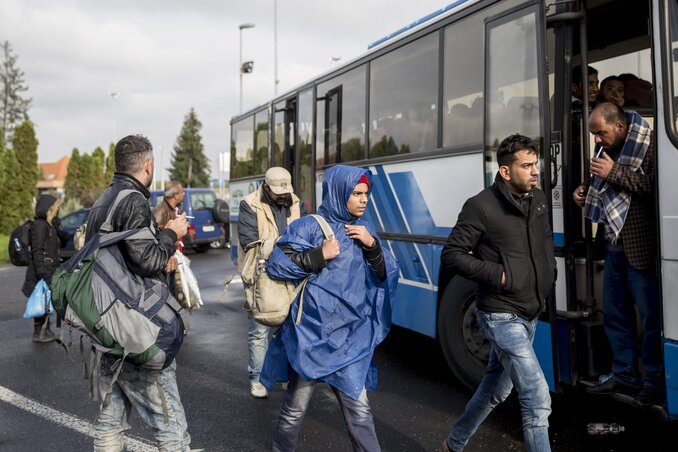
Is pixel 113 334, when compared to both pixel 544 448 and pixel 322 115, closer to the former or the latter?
pixel 544 448

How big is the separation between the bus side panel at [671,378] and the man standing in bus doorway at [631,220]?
0.20m

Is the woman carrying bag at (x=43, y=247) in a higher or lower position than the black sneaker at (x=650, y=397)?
higher

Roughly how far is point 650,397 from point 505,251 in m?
1.47

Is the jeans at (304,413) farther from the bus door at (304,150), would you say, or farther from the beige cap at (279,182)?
the bus door at (304,150)

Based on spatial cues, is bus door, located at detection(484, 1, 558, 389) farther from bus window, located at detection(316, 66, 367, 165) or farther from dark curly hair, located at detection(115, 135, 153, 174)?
dark curly hair, located at detection(115, 135, 153, 174)

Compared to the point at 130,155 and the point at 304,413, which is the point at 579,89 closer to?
the point at 304,413

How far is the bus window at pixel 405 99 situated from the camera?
6250mm

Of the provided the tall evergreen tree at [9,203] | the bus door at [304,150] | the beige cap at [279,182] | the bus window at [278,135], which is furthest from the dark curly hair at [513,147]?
the tall evergreen tree at [9,203]

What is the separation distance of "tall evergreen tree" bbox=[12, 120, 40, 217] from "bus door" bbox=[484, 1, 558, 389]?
29.2m

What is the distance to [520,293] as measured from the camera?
11.4 ft

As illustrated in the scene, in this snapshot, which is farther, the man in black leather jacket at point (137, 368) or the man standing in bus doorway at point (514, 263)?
the man standing in bus doorway at point (514, 263)

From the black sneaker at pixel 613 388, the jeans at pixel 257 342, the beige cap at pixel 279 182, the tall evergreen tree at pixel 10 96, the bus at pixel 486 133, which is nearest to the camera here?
the bus at pixel 486 133

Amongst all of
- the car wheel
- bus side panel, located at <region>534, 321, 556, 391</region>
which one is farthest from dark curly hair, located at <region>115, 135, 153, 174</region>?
the car wheel

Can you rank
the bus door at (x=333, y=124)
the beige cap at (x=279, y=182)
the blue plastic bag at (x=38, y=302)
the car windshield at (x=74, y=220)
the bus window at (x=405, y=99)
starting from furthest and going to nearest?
the car windshield at (x=74, y=220), the bus door at (x=333, y=124), the blue plastic bag at (x=38, y=302), the bus window at (x=405, y=99), the beige cap at (x=279, y=182)
